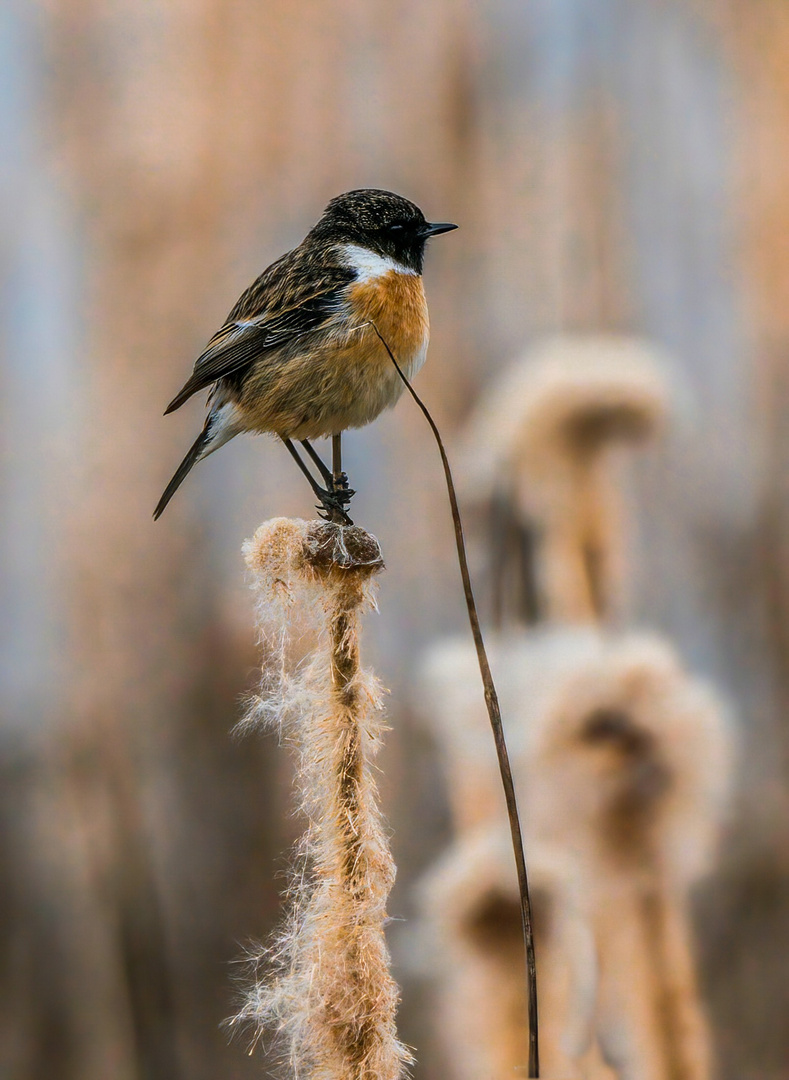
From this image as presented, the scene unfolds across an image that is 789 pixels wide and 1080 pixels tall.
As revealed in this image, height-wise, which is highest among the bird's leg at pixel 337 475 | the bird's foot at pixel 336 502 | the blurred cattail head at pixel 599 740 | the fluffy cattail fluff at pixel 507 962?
the bird's leg at pixel 337 475

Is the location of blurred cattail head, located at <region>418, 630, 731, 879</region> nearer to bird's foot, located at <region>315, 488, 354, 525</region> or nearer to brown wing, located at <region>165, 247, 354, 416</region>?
bird's foot, located at <region>315, 488, 354, 525</region>

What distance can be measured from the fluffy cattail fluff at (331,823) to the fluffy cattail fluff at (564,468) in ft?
1.48

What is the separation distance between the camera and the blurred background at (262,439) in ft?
4.04

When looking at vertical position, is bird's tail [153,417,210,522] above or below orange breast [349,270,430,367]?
below

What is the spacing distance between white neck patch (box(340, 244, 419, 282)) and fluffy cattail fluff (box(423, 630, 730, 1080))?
502 mm

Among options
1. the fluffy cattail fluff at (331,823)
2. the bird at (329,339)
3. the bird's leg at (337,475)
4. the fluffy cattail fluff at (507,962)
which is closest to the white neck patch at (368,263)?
the bird at (329,339)

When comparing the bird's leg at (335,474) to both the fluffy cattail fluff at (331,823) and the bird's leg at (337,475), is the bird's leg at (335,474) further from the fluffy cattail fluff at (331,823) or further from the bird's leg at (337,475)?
the fluffy cattail fluff at (331,823)

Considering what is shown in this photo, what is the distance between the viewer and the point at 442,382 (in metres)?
1.25

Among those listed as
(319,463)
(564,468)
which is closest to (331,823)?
(319,463)

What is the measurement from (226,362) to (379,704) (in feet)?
1.45

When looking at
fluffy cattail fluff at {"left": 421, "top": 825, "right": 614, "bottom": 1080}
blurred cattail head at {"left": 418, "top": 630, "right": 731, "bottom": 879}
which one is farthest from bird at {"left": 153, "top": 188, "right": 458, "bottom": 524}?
fluffy cattail fluff at {"left": 421, "top": 825, "right": 614, "bottom": 1080}

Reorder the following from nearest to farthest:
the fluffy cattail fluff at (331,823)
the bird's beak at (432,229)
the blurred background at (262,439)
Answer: the fluffy cattail fluff at (331,823)
the bird's beak at (432,229)
the blurred background at (262,439)

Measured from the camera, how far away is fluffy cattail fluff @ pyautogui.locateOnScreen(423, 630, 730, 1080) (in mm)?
1066

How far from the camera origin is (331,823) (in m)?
0.67
